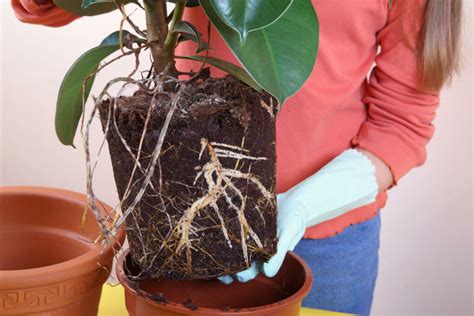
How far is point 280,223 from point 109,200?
1.29 m

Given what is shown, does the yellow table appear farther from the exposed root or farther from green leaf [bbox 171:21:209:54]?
green leaf [bbox 171:21:209:54]

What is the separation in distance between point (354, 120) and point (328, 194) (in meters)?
0.21

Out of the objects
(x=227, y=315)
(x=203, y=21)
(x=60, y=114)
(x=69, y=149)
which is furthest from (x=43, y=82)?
(x=227, y=315)

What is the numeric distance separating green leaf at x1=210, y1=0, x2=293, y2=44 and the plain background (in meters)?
1.24

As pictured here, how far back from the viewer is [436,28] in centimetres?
100

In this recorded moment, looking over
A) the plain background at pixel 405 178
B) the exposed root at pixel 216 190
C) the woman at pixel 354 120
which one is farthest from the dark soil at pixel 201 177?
the plain background at pixel 405 178

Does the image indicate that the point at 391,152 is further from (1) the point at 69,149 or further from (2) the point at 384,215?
(1) the point at 69,149

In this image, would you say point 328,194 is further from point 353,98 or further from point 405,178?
point 405,178

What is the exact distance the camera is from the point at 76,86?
74 cm

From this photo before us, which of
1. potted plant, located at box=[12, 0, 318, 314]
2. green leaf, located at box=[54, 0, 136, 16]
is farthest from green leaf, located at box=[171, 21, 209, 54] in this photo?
green leaf, located at box=[54, 0, 136, 16]

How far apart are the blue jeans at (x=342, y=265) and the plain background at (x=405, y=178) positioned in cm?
68

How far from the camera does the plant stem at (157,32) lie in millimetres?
680

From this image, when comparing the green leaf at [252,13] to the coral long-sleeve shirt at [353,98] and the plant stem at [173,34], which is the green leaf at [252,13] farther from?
the coral long-sleeve shirt at [353,98]

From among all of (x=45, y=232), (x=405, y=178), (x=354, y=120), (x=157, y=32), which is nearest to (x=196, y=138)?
(x=157, y=32)
